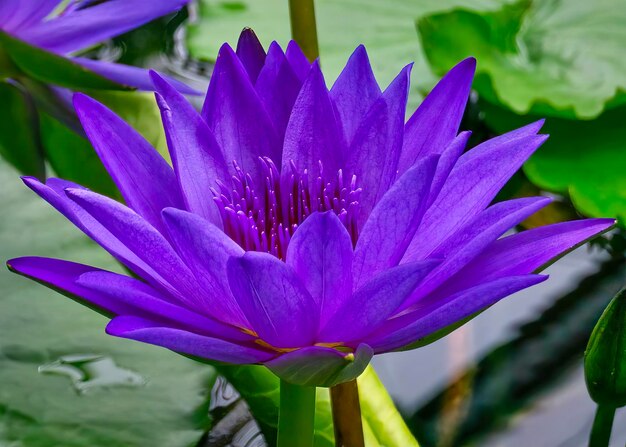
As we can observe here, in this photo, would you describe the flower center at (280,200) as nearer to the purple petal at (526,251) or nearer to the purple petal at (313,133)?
the purple petal at (313,133)

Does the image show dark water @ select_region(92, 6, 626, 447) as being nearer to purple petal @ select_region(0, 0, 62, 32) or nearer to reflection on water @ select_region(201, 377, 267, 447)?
reflection on water @ select_region(201, 377, 267, 447)

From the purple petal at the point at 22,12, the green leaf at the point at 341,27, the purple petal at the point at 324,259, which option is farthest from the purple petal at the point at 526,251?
the green leaf at the point at 341,27

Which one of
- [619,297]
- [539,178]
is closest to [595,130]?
[539,178]

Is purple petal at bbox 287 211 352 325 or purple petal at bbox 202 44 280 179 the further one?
purple petal at bbox 202 44 280 179

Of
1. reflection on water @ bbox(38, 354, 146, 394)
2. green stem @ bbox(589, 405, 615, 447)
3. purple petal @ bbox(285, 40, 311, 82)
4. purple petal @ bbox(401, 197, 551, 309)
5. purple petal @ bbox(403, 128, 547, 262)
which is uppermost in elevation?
purple petal @ bbox(285, 40, 311, 82)

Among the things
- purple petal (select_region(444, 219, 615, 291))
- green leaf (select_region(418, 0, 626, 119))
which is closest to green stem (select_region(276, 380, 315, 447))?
purple petal (select_region(444, 219, 615, 291))

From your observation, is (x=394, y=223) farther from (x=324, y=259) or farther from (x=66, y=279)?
(x=66, y=279)

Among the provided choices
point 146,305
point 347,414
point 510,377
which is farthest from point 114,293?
point 510,377
